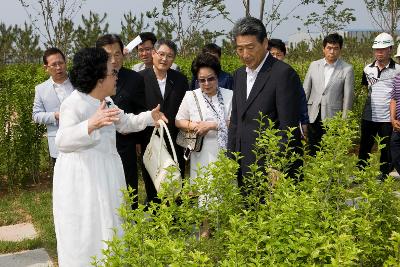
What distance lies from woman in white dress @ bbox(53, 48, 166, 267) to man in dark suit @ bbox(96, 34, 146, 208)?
113 cm

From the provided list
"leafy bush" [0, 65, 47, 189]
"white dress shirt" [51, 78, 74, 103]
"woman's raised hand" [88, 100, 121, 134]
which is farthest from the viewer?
"leafy bush" [0, 65, 47, 189]

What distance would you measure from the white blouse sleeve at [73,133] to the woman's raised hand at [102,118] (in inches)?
1.7

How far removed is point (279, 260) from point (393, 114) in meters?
4.37

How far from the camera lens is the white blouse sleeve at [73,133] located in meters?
3.15

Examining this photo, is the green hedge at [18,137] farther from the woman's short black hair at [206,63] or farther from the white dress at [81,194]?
the white dress at [81,194]

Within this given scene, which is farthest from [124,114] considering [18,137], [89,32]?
[89,32]

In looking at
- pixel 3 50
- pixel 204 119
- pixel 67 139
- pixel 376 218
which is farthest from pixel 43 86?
pixel 3 50

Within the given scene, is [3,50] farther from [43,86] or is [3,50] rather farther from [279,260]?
[279,260]

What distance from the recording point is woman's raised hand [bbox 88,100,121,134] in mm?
3068

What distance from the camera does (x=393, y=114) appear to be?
5992 millimetres

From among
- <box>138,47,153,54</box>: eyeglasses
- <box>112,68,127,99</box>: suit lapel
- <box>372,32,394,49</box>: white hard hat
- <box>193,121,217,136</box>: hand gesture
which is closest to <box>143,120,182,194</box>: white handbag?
<box>193,121,217,136</box>: hand gesture

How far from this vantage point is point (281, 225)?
87.9 inches

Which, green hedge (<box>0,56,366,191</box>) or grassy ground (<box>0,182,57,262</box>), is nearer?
grassy ground (<box>0,182,57,262</box>)

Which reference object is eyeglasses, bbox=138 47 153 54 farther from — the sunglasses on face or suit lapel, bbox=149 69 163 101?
the sunglasses on face
